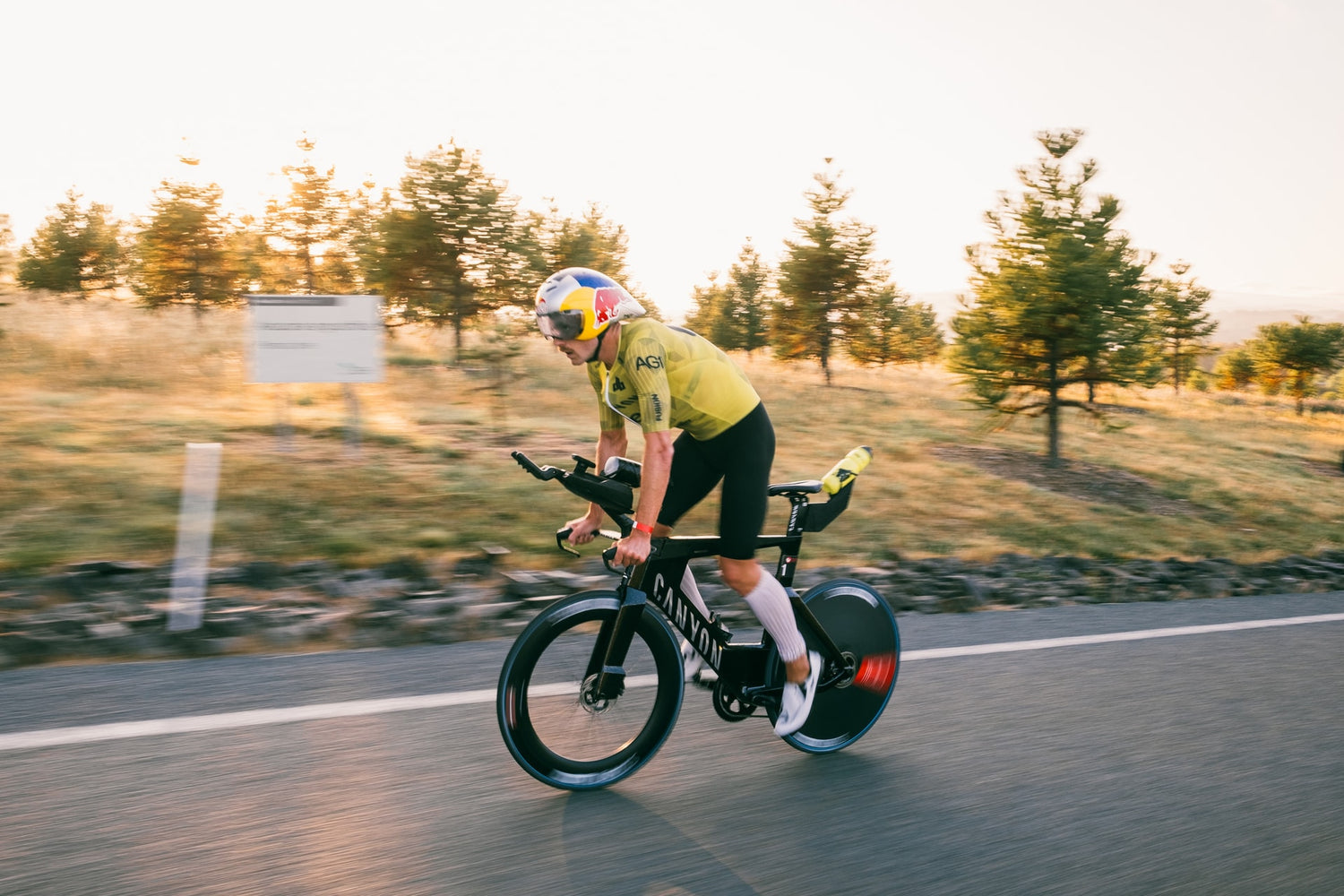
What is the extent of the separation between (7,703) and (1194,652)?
6.30m

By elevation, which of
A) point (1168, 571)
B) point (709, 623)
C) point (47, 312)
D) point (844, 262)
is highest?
point (844, 262)

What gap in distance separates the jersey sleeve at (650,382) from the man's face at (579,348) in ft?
0.42

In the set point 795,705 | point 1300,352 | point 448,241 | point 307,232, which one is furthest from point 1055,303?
point 1300,352

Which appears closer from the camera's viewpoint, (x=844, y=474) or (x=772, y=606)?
(x=772, y=606)

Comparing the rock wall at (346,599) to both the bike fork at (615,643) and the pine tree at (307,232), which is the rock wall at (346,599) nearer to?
the bike fork at (615,643)

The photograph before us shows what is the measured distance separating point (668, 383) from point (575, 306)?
49 centimetres

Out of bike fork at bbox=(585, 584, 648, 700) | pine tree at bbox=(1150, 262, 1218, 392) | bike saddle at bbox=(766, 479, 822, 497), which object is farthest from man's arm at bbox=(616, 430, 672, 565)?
pine tree at bbox=(1150, 262, 1218, 392)

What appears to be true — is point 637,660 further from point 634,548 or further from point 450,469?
point 450,469

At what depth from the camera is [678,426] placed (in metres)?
3.45

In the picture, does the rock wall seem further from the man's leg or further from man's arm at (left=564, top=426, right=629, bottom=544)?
the man's leg

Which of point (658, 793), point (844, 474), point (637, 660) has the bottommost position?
point (658, 793)

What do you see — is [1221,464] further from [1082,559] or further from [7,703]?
[7,703]

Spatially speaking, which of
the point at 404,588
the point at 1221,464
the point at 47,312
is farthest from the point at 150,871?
the point at 47,312

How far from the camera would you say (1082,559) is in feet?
29.4
